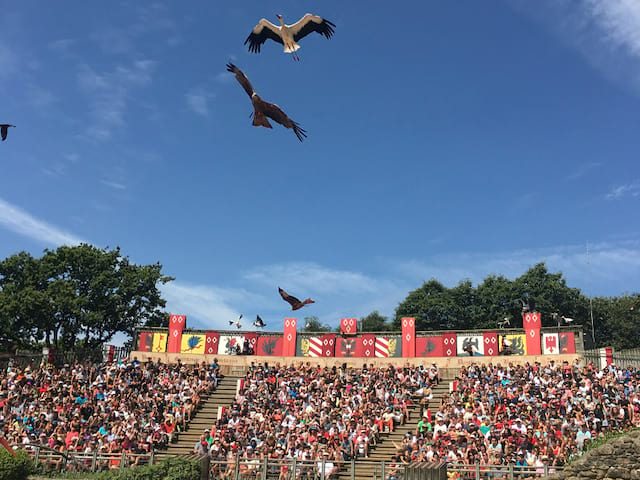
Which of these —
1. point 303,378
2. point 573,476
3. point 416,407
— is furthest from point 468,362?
point 573,476

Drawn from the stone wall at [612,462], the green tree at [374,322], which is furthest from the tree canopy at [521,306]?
the stone wall at [612,462]

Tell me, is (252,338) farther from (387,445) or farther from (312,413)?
(387,445)

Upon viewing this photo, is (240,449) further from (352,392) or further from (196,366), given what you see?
(196,366)

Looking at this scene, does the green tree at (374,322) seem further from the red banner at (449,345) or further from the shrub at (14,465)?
the shrub at (14,465)

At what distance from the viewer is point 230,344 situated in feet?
118

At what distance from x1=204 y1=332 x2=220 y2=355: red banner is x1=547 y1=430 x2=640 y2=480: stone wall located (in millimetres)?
24524

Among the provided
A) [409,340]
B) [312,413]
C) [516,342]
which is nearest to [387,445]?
[312,413]

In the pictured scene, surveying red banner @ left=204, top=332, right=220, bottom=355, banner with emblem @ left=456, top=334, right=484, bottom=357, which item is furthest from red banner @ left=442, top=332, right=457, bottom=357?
red banner @ left=204, top=332, right=220, bottom=355

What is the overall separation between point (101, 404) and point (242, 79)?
2237 cm

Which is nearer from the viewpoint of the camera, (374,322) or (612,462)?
(612,462)

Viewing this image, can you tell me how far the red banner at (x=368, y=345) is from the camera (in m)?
34.2

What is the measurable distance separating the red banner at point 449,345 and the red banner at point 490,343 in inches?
65.1

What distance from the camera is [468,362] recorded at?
31938mm

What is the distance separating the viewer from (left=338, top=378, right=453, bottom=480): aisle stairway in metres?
19.9
